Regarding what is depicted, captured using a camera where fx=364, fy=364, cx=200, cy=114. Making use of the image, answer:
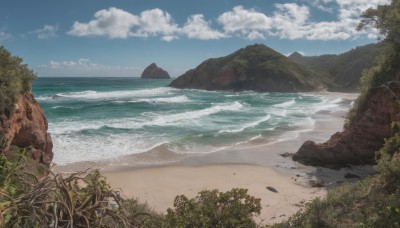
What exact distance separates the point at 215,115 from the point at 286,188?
22624 millimetres

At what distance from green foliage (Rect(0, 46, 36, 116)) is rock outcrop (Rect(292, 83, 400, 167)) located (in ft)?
43.0

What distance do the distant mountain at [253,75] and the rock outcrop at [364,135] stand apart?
6575 centimetres

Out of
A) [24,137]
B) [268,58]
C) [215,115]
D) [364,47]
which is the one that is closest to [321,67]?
[364,47]

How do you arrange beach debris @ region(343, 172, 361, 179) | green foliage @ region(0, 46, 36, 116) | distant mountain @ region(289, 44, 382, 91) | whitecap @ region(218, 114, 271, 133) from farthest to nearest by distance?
distant mountain @ region(289, 44, 382, 91)
whitecap @ region(218, 114, 271, 133)
beach debris @ region(343, 172, 361, 179)
green foliage @ region(0, 46, 36, 116)

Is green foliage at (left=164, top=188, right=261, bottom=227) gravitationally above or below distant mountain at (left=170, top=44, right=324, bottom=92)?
below

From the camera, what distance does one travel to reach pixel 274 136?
86.6 ft

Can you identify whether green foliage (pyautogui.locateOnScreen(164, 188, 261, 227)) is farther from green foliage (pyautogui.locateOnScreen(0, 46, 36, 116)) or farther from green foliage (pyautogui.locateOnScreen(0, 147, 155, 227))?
green foliage (pyautogui.locateOnScreen(0, 46, 36, 116))

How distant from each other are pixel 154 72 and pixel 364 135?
170634mm

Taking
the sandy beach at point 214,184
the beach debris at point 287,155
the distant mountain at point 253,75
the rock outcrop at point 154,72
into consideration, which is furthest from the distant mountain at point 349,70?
the rock outcrop at point 154,72

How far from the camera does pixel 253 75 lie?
289 ft

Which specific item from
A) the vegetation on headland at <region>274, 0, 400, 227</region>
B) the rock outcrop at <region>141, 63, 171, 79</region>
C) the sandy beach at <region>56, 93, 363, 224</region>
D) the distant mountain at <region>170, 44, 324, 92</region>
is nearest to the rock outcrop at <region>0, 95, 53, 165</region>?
the sandy beach at <region>56, 93, 363, 224</region>

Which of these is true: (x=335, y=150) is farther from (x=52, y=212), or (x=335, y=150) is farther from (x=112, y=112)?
(x=112, y=112)

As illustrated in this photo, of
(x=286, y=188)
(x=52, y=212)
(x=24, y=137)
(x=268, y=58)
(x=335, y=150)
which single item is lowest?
(x=286, y=188)

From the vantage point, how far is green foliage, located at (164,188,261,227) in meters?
5.98
